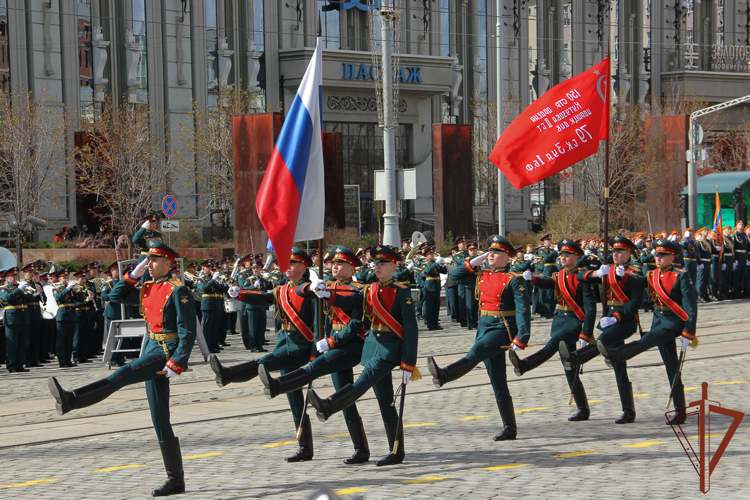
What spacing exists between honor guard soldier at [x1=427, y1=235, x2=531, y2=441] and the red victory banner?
8.06 feet

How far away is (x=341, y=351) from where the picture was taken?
802 cm

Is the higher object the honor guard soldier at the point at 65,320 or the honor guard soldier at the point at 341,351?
the honor guard soldier at the point at 341,351

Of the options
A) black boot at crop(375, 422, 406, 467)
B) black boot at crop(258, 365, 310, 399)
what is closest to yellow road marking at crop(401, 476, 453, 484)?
black boot at crop(375, 422, 406, 467)

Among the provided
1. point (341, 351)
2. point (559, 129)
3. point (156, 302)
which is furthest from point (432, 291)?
point (156, 302)

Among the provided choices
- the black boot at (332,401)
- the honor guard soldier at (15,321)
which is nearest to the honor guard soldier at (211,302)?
the honor guard soldier at (15,321)

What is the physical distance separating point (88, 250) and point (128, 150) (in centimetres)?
634

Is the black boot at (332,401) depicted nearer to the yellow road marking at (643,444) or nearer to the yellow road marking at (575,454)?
the yellow road marking at (575,454)

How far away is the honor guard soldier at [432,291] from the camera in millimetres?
20734

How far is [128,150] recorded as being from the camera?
3534cm

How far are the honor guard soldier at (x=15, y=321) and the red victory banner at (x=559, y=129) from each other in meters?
8.70

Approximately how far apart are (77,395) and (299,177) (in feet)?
9.35

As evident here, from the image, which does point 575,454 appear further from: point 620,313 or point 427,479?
point 620,313

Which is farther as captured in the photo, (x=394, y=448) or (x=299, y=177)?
(x=299, y=177)

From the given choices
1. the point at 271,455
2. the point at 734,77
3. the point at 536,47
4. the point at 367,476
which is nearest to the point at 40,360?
the point at 271,455
